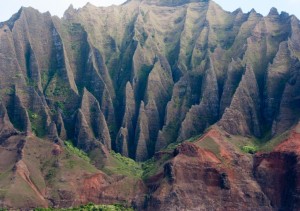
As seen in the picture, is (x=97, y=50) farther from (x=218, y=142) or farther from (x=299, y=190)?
(x=299, y=190)

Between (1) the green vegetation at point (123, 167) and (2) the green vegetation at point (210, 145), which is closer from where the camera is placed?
(2) the green vegetation at point (210, 145)

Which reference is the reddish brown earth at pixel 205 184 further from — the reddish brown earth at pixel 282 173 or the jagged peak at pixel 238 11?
the jagged peak at pixel 238 11

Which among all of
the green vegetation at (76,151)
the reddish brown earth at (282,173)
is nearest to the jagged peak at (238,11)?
the reddish brown earth at (282,173)

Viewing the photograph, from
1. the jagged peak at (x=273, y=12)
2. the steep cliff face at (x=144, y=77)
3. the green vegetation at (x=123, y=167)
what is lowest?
the green vegetation at (x=123, y=167)

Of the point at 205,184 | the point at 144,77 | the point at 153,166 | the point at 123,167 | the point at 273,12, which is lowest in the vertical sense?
the point at 205,184

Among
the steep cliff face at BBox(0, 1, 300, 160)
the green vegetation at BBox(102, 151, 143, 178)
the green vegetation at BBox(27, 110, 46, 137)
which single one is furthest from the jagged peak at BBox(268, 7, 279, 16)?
the green vegetation at BBox(27, 110, 46, 137)

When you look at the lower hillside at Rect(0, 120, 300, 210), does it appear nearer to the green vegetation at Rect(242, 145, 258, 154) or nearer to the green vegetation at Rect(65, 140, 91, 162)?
the green vegetation at Rect(242, 145, 258, 154)

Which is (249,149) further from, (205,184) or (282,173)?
(205,184)

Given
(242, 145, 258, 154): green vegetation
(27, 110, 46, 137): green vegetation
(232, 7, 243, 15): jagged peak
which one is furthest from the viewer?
(232, 7, 243, 15): jagged peak

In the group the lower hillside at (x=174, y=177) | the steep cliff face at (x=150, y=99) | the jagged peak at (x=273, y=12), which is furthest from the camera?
the jagged peak at (x=273, y=12)

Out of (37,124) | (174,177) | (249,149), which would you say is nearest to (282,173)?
(249,149)
